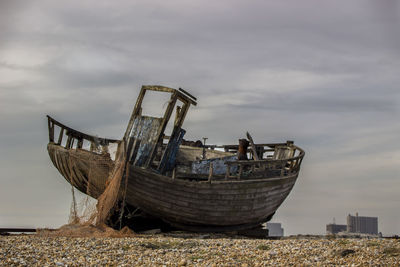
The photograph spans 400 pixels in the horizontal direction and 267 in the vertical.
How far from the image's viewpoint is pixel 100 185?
19.5 m

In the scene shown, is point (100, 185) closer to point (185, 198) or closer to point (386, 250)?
point (185, 198)

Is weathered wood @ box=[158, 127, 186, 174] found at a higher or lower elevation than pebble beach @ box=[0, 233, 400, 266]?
higher

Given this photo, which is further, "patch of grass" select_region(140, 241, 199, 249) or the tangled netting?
the tangled netting

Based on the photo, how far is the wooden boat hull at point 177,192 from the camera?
1914 cm

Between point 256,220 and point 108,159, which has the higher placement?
point 108,159

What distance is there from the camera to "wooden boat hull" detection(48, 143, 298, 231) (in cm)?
1914

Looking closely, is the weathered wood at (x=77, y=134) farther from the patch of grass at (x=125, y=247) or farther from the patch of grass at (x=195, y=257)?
the patch of grass at (x=195, y=257)

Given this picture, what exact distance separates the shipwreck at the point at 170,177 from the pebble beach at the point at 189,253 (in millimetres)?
3614

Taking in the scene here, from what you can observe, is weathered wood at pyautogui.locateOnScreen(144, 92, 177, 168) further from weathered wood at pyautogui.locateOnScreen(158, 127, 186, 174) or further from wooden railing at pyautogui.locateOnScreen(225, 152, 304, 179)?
wooden railing at pyautogui.locateOnScreen(225, 152, 304, 179)

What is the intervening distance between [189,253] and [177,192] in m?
5.71

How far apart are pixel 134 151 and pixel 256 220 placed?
20.6ft

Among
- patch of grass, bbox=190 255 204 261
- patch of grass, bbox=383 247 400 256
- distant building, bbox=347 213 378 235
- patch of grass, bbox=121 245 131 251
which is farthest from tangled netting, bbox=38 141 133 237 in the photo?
distant building, bbox=347 213 378 235

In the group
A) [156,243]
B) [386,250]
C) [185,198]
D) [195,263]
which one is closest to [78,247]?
[156,243]

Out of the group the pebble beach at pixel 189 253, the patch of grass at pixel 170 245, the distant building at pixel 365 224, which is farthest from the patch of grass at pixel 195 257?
the distant building at pixel 365 224
